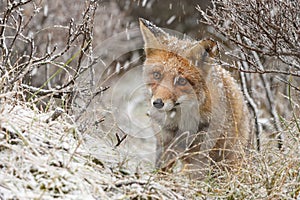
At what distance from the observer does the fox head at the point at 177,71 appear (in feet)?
12.5

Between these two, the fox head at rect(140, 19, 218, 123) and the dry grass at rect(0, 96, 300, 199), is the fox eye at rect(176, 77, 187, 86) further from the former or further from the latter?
the dry grass at rect(0, 96, 300, 199)

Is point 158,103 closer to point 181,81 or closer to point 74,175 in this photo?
point 181,81

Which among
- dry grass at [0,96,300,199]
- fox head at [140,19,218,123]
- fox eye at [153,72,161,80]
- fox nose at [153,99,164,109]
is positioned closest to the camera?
dry grass at [0,96,300,199]

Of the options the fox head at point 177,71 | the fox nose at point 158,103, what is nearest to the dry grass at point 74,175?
the fox nose at point 158,103

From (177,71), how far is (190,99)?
280mm

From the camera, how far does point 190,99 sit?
390cm

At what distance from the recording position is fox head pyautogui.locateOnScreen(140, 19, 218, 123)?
382 cm

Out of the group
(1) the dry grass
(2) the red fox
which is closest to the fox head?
(2) the red fox

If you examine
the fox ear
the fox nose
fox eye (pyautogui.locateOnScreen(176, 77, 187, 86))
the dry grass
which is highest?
the fox ear

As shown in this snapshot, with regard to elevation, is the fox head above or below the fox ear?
below

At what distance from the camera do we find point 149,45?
418cm

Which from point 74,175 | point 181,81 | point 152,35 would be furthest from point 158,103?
point 74,175

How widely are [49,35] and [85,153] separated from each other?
18.6 feet

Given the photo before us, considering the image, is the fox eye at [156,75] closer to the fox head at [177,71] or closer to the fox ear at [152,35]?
the fox head at [177,71]
